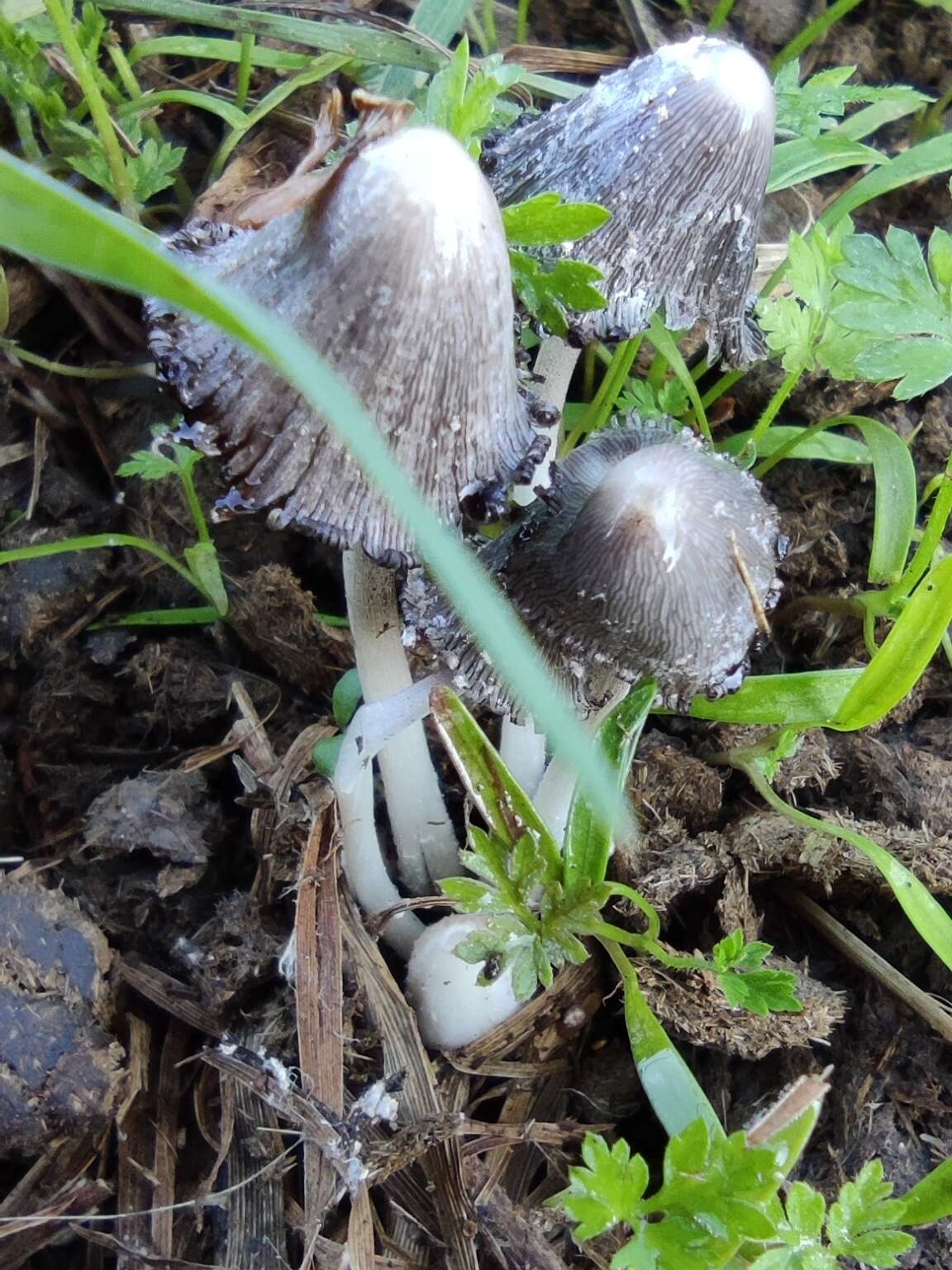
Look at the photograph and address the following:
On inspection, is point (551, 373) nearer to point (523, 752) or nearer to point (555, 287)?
point (555, 287)

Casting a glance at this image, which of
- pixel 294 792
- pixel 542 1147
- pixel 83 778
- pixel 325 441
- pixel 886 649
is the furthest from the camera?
pixel 83 778

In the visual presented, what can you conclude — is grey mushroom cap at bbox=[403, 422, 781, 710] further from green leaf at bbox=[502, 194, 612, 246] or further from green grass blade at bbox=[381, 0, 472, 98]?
green grass blade at bbox=[381, 0, 472, 98]

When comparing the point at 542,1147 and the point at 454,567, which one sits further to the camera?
the point at 542,1147

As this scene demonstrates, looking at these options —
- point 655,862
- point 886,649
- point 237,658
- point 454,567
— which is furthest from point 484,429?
point 237,658

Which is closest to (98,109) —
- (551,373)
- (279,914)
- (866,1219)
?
(551,373)

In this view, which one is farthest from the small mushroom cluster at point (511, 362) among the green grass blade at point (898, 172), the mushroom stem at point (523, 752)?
the green grass blade at point (898, 172)

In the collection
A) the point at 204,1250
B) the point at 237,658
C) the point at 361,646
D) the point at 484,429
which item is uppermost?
the point at 484,429

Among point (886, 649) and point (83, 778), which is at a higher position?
point (886, 649)

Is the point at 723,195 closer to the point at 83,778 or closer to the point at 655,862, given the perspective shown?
the point at 655,862
